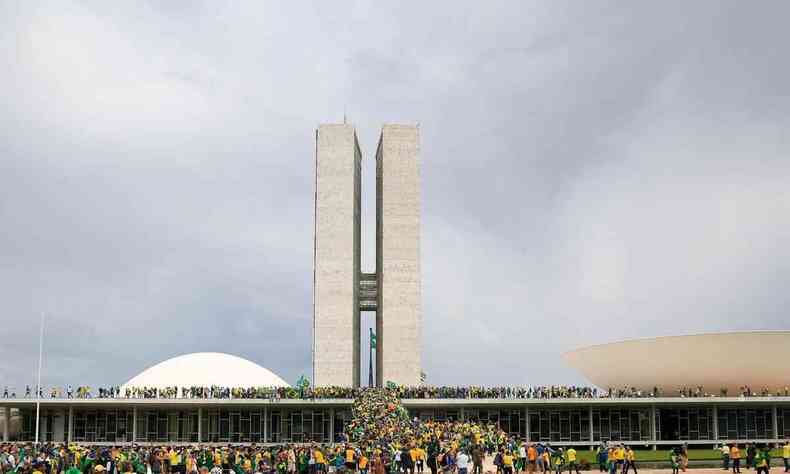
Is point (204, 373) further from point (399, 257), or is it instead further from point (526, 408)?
point (526, 408)

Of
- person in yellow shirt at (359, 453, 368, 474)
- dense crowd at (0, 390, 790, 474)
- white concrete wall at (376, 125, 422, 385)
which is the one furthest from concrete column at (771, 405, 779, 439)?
person in yellow shirt at (359, 453, 368, 474)

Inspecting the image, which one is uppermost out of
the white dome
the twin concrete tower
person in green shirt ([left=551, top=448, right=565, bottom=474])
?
the twin concrete tower

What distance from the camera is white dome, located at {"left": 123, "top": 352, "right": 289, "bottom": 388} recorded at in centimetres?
6425

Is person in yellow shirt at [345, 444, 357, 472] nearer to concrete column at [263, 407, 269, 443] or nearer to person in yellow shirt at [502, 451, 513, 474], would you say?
person in yellow shirt at [502, 451, 513, 474]

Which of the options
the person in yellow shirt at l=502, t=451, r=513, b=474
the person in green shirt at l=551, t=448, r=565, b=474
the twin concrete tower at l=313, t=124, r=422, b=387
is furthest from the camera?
the twin concrete tower at l=313, t=124, r=422, b=387

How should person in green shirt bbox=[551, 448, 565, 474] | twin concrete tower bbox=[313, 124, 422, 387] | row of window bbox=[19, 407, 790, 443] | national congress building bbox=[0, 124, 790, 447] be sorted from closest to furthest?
person in green shirt bbox=[551, 448, 565, 474], national congress building bbox=[0, 124, 790, 447], row of window bbox=[19, 407, 790, 443], twin concrete tower bbox=[313, 124, 422, 387]

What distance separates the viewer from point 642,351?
5416 cm

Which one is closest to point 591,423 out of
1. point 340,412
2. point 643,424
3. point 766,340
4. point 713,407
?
point 643,424

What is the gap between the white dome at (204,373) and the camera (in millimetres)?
64250

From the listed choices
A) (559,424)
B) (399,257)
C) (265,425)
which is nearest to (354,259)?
(399,257)

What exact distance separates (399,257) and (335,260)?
13.3 feet

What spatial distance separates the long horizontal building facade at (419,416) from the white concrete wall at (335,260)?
25.9 feet

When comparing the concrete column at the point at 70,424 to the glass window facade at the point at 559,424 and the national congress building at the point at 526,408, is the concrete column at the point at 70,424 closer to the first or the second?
the national congress building at the point at 526,408

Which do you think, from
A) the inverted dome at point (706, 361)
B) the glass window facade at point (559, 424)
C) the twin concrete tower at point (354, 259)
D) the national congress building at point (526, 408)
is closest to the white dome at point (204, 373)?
the national congress building at point (526, 408)
